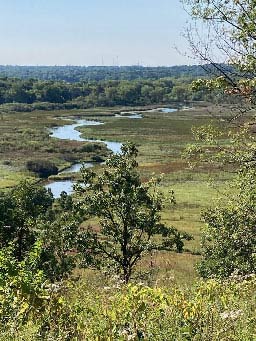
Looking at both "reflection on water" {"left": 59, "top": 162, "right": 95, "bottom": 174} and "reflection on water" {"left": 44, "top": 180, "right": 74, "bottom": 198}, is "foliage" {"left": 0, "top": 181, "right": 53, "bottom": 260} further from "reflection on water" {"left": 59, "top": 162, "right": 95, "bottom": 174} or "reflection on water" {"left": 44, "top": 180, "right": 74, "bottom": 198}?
"reflection on water" {"left": 59, "top": 162, "right": 95, "bottom": 174}

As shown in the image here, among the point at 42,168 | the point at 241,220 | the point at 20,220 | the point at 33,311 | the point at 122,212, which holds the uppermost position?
the point at 33,311

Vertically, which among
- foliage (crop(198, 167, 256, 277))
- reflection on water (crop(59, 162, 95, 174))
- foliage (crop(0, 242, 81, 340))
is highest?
foliage (crop(0, 242, 81, 340))

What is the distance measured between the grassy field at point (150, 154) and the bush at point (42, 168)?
154 centimetres

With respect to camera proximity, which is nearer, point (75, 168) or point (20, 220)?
point (20, 220)

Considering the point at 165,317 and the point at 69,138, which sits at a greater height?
the point at 165,317

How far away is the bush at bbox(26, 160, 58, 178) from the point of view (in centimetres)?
7550

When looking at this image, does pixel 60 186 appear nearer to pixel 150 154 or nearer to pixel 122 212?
pixel 150 154

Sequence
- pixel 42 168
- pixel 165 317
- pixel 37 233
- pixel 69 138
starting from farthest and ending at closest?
pixel 69 138 < pixel 42 168 < pixel 37 233 < pixel 165 317

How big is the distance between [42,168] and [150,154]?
21.3 metres

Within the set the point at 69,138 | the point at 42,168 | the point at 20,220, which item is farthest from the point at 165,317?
the point at 69,138

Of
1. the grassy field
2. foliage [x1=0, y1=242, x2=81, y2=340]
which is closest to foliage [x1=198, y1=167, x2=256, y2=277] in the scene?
foliage [x1=0, y1=242, x2=81, y2=340]

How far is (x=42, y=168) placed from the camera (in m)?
76.9

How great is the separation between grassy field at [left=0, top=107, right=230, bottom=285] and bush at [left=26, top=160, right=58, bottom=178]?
154 centimetres

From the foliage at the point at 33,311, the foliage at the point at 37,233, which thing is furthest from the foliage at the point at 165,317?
the foliage at the point at 37,233
